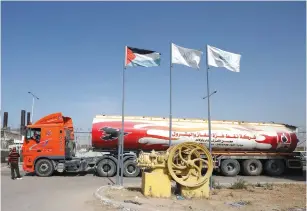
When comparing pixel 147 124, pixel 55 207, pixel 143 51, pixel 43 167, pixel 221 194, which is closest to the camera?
pixel 55 207

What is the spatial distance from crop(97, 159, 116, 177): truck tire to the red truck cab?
206 centimetres

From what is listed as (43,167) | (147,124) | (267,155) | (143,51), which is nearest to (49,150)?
(43,167)

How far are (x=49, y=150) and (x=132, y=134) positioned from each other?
4730 mm

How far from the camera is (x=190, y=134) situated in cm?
2191

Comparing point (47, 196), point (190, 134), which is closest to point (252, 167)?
point (190, 134)

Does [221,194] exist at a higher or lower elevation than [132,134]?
lower

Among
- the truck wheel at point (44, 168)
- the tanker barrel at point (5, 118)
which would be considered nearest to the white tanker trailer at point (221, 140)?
the truck wheel at point (44, 168)

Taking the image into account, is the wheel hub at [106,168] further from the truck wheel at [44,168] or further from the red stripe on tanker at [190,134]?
the truck wheel at [44,168]

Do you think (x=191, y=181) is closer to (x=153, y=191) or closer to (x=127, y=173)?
(x=153, y=191)

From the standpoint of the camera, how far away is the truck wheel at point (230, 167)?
2186cm

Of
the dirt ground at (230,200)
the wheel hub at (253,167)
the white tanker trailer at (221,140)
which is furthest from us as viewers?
the wheel hub at (253,167)

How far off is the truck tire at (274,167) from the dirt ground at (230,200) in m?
8.09

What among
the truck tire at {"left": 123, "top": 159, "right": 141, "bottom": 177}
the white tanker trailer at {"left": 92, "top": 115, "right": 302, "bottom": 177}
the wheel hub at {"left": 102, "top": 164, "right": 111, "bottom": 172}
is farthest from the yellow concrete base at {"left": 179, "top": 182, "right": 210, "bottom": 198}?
the wheel hub at {"left": 102, "top": 164, "right": 111, "bottom": 172}

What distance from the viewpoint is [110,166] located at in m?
20.6
